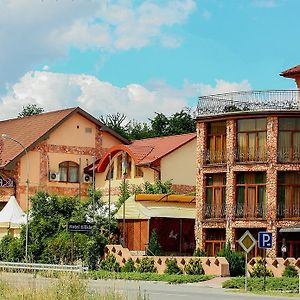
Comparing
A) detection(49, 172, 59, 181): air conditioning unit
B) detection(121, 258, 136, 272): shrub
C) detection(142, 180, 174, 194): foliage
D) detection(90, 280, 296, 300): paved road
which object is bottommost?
detection(90, 280, 296, 300): paved road

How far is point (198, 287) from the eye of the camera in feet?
131

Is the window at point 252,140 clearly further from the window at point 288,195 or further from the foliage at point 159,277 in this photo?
the foliage at point 159,277

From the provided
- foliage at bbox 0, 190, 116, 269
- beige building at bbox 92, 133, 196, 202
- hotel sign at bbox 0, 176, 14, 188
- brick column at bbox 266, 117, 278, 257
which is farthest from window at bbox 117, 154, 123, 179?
brick column at bbox 266, 117, 278, 257

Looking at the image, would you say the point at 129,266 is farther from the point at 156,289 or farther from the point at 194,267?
the point at 156,289

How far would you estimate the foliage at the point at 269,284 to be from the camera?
3728cm

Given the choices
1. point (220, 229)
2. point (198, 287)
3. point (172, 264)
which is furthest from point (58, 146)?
point (198, 287)

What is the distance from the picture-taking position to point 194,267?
46594 millimetres

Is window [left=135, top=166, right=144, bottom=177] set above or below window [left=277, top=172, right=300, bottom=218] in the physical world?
above

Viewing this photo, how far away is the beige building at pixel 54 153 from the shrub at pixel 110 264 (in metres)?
18.0

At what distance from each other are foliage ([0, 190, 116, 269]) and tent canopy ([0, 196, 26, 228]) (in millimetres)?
4017

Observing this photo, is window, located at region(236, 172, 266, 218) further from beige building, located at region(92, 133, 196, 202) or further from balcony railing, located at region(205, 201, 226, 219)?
beige building, located at region(92, 133, 196, 202)

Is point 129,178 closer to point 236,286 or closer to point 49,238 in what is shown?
point 49,238

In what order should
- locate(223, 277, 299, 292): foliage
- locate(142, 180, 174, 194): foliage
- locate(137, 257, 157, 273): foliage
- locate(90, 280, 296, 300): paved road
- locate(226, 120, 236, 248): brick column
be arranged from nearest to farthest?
locate(90, 280, 296, 300): paved road < locate(223, 277, 299, 292): foliage < locate(137, 257, 157, 273): foliage < locate(226, 120, 236, 248): brick column < locate(142, 180, 174, 194): foliage

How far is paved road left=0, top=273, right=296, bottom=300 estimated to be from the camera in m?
18.7
